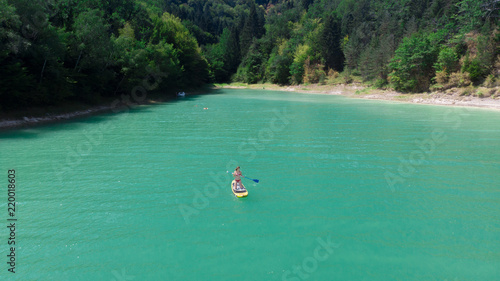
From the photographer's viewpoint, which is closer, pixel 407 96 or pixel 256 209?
pixel 256 209

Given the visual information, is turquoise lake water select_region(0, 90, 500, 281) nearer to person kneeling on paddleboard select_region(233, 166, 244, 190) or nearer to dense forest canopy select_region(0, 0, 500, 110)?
person kneeling on paddleboard select_region(233, 166, 244, 190)

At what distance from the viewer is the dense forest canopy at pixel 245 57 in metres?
29.7

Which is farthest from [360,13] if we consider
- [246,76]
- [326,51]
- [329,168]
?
[329,168]

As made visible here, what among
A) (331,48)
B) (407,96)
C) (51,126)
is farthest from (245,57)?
(51,126)

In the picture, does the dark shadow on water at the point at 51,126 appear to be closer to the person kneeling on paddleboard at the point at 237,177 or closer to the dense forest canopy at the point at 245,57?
the dense forest canopy at the point at 245,57

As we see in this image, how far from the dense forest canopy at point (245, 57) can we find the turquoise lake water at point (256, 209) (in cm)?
1092

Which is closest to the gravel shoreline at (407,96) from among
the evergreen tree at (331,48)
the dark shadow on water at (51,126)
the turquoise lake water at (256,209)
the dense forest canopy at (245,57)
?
the dense forest canopy at (245,57)

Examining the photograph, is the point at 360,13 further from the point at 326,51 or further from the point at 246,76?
the point at 246,76

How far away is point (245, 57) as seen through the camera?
127 metres

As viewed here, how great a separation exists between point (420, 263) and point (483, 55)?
53.5m

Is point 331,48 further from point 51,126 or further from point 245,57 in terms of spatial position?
point 51,126

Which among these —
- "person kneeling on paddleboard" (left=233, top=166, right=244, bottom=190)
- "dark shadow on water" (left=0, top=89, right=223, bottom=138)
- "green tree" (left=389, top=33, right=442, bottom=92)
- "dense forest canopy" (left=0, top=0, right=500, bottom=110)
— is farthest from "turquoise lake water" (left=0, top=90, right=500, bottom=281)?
"green tree" (left=389, top=33, right=442, bottom=92)

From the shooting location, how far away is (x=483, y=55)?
47781 mm

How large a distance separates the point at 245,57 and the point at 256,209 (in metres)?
121
